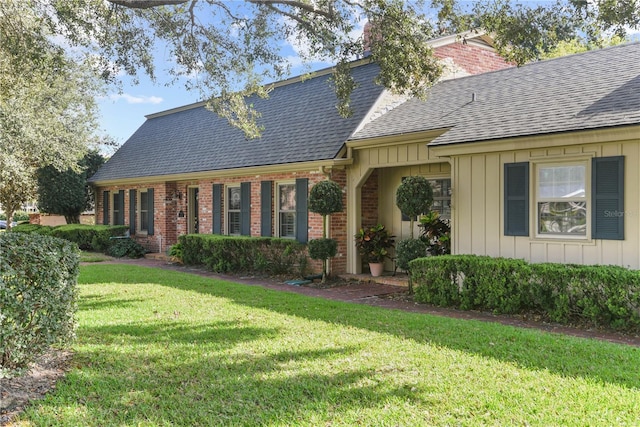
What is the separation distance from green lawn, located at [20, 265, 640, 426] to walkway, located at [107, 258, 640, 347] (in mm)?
696

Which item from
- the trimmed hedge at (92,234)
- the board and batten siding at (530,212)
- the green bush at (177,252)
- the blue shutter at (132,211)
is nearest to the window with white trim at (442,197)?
the board and batten siding at (530,212)

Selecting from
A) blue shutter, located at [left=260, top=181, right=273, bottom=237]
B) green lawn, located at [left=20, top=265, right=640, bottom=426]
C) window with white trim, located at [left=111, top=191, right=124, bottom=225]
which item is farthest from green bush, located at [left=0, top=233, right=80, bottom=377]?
window with white trim, located at [left=111, top=191, right=124, bottom=225]

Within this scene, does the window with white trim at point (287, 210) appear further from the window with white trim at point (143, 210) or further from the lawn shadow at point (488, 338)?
the window with white trim at point (143, 210)

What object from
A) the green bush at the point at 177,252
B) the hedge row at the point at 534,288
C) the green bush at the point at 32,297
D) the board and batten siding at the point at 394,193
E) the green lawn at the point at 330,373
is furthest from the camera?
the green bush at the point at 177,252

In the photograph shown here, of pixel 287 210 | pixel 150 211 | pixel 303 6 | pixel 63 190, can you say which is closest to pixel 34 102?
pixel 150 211

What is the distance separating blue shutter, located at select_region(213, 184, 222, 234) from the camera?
15.9 meters

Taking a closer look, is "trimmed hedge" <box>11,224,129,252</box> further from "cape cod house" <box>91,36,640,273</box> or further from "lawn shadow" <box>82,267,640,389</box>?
"lawn shadow" <box>82,267,640,389</box>

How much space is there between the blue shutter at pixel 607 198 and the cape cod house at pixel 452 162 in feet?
0.06

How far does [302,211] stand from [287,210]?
0.97 meters

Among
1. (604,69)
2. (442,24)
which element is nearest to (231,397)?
(442,24)

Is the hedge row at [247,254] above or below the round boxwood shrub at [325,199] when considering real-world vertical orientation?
below

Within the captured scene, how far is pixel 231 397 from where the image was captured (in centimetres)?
426

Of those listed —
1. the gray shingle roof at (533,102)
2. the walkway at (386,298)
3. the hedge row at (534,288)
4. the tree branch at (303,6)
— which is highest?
the tree branch at (303,6)

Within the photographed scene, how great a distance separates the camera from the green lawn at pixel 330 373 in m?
3.90
